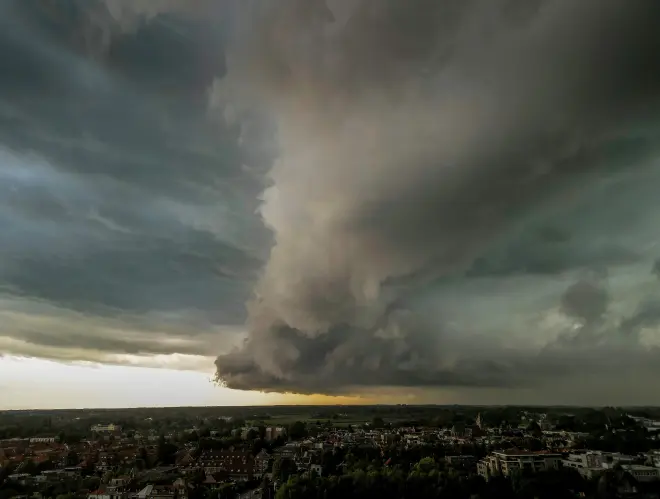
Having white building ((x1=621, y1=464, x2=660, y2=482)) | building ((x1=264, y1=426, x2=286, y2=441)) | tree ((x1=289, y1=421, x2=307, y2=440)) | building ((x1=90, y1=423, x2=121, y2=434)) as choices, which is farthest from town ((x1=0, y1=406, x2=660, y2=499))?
building ((x1=90, y1=423, x2=121, y2=434))

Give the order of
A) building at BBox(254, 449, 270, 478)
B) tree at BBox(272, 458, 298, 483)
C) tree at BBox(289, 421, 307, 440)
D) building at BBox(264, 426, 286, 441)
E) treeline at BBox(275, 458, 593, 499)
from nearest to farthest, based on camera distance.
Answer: treeline at BBox(275, 458, 593, 499)
tree at BBox(272, 458, 298, 483)
building at BBox(254, 449, 270, 478)
building at BBox(264, 426, 286, 441)
tree at BBox(289, 421, 307, 440)

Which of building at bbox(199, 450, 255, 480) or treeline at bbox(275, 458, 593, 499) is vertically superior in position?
building at bbox(199, 450, 255, 480)

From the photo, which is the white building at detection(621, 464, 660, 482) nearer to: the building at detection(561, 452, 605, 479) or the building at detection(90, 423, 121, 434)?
the building at detection(561, 452, 605, 479)

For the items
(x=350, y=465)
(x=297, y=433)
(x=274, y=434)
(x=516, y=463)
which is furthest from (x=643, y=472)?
(x=274, y=434)

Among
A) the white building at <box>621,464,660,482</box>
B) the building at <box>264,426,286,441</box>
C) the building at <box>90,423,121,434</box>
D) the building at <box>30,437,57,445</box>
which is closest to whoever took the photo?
the white building at <box>621,464,660,482</box>

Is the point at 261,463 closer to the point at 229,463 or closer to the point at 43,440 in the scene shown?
the point at 229,463

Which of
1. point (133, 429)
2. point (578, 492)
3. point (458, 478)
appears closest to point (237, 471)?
point (458, 478)

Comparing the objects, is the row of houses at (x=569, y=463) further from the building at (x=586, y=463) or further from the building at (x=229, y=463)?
the building at (x=229, y=463)

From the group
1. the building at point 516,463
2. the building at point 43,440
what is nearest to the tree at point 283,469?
the building at point 516,463
